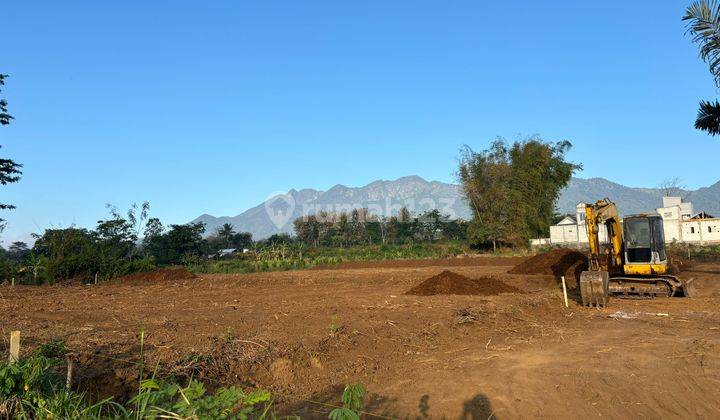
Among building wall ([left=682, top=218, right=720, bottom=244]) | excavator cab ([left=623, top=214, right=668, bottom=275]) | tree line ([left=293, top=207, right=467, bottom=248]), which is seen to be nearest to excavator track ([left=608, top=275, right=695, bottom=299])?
excavator cab ([left=623, top=214, right=668, bottom=275])

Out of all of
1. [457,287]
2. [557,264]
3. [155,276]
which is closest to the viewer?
[457,287]

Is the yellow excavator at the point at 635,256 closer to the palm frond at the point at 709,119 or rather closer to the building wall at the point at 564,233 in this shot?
the palm frond at the point at 709,119

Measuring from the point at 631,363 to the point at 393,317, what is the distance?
4.62 m

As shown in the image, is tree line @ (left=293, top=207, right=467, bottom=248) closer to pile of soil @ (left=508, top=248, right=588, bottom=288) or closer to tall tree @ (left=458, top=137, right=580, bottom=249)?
tall tree @ (left=458, top=137, right=580, bottom=249)

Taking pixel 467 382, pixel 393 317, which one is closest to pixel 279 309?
pixel 393 317

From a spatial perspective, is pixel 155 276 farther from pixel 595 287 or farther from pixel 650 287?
pixel 650 287

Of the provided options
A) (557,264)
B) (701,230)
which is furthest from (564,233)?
(557,264)

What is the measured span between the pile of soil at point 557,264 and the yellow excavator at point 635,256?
21.4 feet

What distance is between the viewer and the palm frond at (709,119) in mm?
12247

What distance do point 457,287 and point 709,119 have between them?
26.2 feet

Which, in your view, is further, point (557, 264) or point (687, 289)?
point (557, 264)

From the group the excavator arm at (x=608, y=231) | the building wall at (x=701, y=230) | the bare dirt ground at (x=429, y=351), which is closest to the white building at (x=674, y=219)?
the building wall at (x=701, y=230)

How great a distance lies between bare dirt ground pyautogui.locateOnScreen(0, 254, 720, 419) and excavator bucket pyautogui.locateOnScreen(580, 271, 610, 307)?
14.6 inches

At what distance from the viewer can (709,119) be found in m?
12.3
